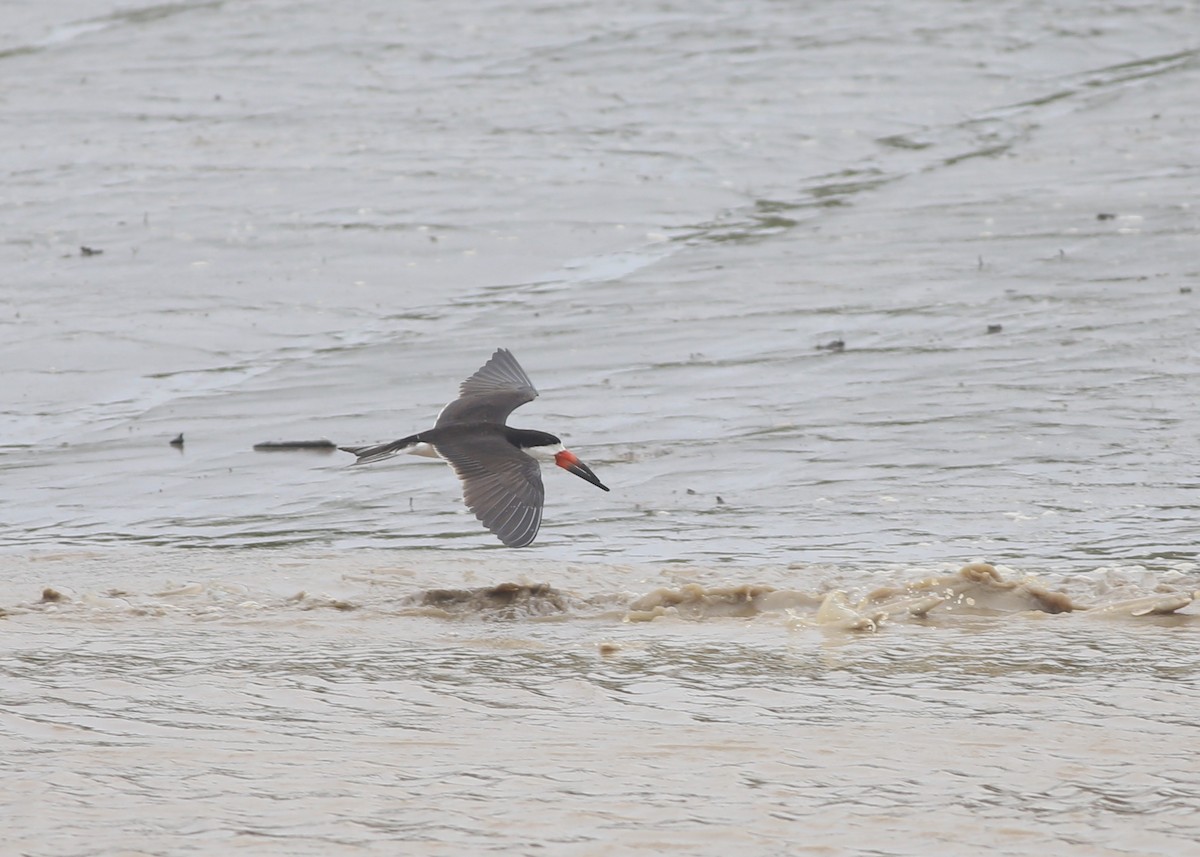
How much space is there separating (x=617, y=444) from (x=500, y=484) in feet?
6.01

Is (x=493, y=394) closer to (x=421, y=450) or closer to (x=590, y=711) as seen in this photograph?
(x=421, y=450)

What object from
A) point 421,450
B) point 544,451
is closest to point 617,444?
point 544,451

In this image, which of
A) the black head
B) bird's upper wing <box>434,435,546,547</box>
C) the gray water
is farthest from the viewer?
the black head

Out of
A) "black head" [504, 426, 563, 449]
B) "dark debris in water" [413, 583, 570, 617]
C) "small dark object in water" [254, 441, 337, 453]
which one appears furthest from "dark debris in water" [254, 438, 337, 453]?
"dark debris in water" [413, 583, 570, 617]

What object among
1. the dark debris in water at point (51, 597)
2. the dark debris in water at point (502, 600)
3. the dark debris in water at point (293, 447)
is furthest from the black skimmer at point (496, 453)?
the dark debris in water at point (51, 597)

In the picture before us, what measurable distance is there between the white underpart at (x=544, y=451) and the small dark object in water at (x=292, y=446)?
1.76 m

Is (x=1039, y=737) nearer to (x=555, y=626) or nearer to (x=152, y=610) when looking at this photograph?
(x=555, y=626)

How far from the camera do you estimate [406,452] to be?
7867 mm

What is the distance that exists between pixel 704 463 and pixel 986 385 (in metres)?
1.87

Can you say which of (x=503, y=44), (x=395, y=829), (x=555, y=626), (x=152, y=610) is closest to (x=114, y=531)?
(x=152, y=610)

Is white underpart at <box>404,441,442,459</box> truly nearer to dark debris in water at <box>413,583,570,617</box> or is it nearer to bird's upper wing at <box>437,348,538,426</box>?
bird's upper wing at <box>437,348,538,426</box>

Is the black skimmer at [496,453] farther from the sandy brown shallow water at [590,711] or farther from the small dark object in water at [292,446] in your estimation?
the small dark object in water at [292,446]

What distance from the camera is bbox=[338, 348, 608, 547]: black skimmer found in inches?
286

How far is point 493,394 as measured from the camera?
8492 mm
